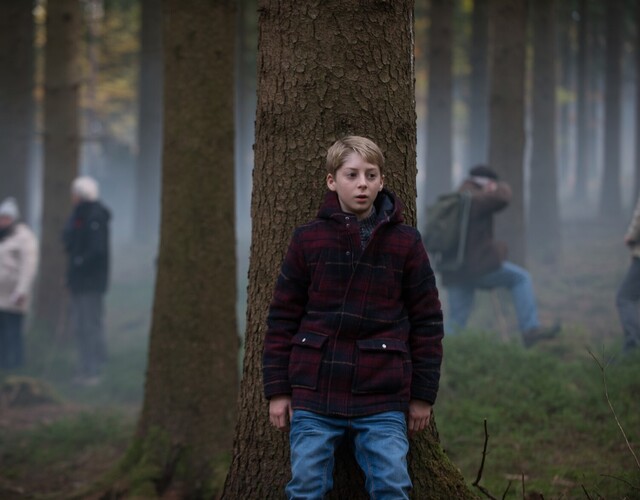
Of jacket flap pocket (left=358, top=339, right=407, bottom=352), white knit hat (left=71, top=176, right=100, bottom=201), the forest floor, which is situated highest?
white knit hat (left=71, top=176, right=100, bottom=201)

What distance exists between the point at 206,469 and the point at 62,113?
7.95 m

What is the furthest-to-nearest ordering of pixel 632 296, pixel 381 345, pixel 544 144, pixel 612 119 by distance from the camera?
pixel 612 119
pixel 544 144
pixel 632 296
pixel 381 345

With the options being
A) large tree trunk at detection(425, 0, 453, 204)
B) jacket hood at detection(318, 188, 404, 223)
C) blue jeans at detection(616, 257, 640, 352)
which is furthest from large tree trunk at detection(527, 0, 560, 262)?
jacket hood at detection(318, 188, 404, 223)

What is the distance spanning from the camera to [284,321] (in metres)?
3.54

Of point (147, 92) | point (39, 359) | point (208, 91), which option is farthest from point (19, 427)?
point (147, 92)

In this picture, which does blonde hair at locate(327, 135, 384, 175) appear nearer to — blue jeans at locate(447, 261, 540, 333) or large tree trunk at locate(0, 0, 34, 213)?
blue jeans at locate(447, 261, 540, 333)

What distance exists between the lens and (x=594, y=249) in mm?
17047

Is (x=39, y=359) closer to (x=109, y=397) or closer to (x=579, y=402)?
(x=109, y=397)

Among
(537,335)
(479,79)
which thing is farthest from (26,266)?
(479,79)

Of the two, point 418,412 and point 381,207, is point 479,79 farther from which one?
point 418,412

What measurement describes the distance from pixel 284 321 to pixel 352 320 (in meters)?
0.31

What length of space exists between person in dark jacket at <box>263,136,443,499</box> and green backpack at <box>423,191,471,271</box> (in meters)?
6.19

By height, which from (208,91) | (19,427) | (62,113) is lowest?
(19,427)

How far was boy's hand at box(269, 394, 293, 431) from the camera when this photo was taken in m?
3.53
